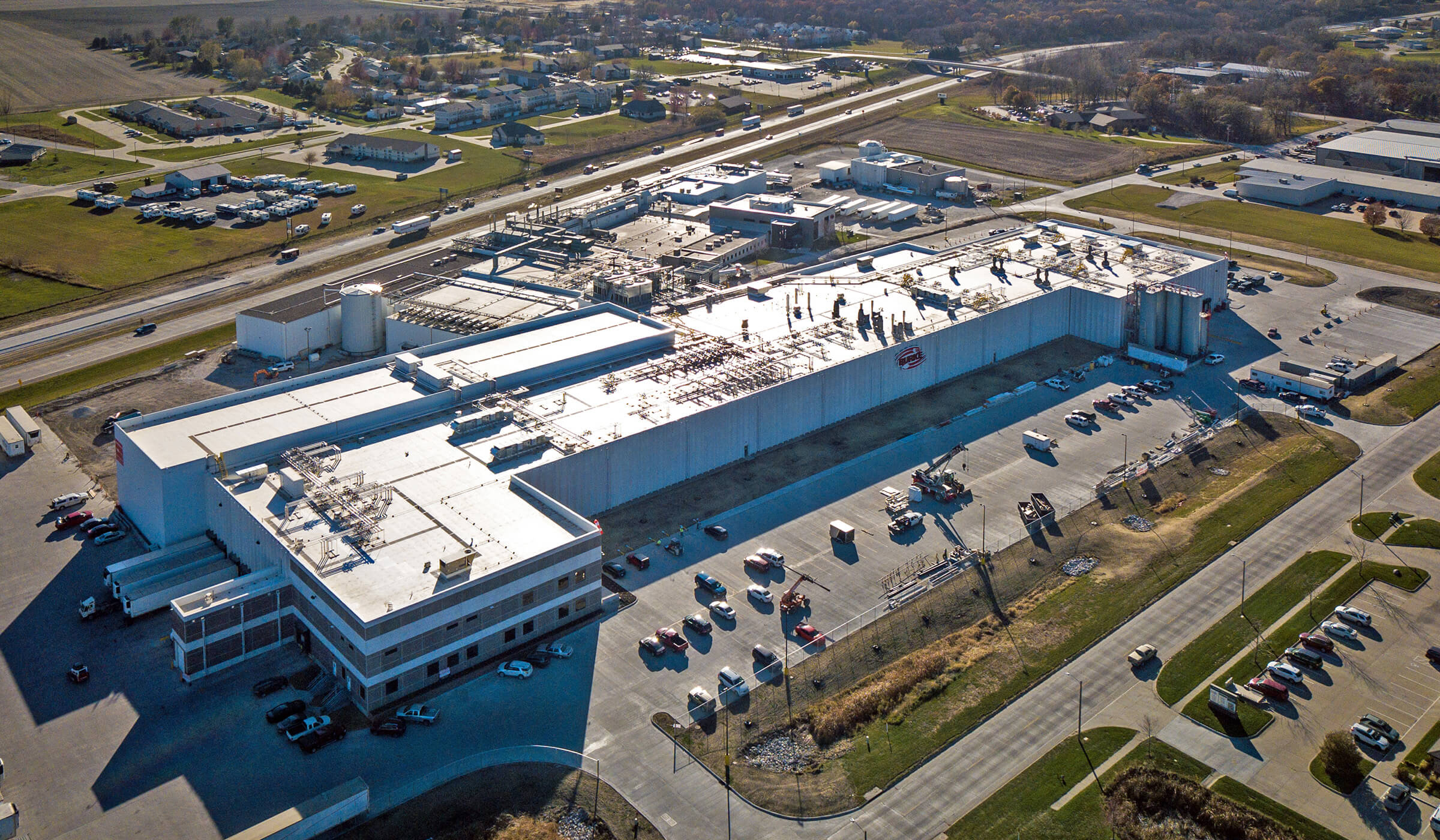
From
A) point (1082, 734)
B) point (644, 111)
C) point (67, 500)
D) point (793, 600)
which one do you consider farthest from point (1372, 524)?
point (644, 111)

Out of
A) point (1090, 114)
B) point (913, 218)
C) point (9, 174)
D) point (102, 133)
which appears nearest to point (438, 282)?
point (913, 218)

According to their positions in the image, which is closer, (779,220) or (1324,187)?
(779,220)

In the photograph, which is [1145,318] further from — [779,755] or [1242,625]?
[779,755]

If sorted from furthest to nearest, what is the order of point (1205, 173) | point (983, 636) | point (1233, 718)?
point (1205, 173), point (983, 636), point (1233, 718)

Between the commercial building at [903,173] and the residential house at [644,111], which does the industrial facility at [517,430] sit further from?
the residential house at [644,111]

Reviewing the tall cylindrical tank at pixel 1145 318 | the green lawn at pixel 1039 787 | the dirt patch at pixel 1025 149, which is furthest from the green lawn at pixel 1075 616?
the dirt patch at pixel 1025 149

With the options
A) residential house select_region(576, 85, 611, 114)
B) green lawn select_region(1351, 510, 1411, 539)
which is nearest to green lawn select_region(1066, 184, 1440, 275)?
green lawn select_region(1351, 510, 1411, 539)
